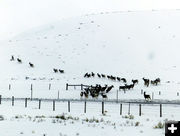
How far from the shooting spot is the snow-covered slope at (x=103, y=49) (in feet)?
257

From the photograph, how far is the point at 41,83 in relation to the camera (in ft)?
213

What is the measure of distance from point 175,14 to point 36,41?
4445cm

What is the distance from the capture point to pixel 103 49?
96.8 meters

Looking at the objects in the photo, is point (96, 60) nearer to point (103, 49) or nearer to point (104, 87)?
point (103, 49)

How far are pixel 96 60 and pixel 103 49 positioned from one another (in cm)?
811

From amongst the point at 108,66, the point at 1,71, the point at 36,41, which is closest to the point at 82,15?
the point at 36,41

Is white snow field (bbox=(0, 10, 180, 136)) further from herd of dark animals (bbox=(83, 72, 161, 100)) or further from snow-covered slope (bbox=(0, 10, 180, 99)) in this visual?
herd of dark animals (bbox=(83, 72, 161, 100))

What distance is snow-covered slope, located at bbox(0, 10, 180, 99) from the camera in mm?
78375

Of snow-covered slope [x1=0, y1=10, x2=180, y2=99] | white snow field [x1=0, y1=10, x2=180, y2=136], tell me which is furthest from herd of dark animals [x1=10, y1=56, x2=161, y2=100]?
snow-covered slope [x1=0, y1=10, x2=180, y2=99]

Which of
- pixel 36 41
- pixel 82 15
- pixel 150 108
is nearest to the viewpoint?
pixel 150 108

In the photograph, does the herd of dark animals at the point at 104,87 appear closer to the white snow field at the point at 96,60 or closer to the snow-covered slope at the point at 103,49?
the white snow field at the point at 96,60

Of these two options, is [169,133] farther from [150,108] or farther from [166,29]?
[166,29]

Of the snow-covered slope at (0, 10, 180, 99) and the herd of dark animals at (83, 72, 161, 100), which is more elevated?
the snow-covered slope at (0, 10, 180, 99)

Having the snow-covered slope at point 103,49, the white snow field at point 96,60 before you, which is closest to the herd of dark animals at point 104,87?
the white snow field at point 96,60
